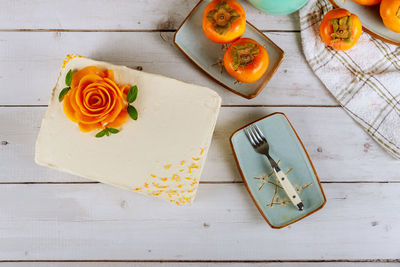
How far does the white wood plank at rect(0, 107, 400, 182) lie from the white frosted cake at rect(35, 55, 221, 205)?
0.38ft

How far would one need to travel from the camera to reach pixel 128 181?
71cm

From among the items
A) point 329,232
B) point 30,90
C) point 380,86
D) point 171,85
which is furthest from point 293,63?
point 30,90

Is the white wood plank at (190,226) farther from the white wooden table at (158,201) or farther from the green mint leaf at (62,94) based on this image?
the green mint leaf at (62,94)

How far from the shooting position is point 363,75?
78 cm

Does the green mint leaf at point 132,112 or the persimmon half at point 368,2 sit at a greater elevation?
the persimmon half at point 368,2

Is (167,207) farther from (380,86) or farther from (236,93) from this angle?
(380,86)

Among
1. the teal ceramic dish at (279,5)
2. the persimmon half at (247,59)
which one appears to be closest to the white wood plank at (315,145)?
the persimmon half at (247,59)

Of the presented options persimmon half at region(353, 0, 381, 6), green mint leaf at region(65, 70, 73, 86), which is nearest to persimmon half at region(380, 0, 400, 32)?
persimmon half at region(353, 0, 381, 6)

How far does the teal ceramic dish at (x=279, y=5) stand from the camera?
719 millimetres

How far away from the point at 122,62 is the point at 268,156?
41 cm

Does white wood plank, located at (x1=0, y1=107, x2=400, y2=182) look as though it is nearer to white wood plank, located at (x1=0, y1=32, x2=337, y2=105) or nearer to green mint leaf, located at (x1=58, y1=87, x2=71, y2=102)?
white wood plank, located at (x1=0, y1=32, x2=337, y2=105)

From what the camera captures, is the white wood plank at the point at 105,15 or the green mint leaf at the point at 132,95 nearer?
the green mint leaf at the point at 132,95

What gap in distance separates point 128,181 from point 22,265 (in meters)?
0.37

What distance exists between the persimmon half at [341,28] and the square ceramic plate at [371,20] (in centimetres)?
5
